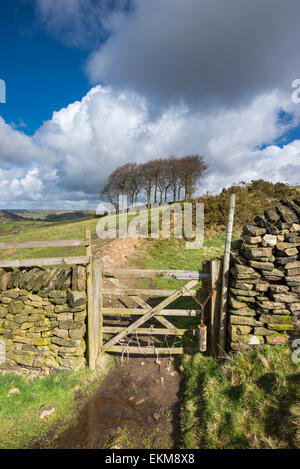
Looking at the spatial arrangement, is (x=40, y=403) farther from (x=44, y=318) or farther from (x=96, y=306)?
(x=96, y=306)

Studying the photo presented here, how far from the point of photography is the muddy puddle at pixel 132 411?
12.2ft

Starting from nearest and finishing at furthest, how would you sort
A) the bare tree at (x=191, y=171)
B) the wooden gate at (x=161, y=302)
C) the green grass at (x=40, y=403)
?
the green grass at (x=40, y=403), the wooden gate at (x=161, y=302), the bare tree at (x=191, y=171)

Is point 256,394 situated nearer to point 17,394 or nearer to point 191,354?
point 191,354

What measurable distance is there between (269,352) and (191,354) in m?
1.91

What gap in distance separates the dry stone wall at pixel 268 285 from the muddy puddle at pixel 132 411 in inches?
73.4

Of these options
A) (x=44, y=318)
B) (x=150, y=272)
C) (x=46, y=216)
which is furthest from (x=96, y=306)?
(x=46, y=216)

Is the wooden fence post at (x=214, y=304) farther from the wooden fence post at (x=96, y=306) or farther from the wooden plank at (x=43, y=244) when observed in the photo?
the wooden plank at (x=43, y=244)

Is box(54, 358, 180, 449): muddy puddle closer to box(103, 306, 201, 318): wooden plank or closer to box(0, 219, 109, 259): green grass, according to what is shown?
box(103, 306, 201, 318): wooden plank

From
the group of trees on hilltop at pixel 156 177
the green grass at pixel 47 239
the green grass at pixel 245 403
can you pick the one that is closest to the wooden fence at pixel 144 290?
the green grass at pixel 245 403

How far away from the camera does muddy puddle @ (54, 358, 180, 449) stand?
12.2ft

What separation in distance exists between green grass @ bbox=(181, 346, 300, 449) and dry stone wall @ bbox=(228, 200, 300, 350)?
0.39m

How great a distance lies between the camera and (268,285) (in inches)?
188

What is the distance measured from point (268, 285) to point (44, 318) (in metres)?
5.29
